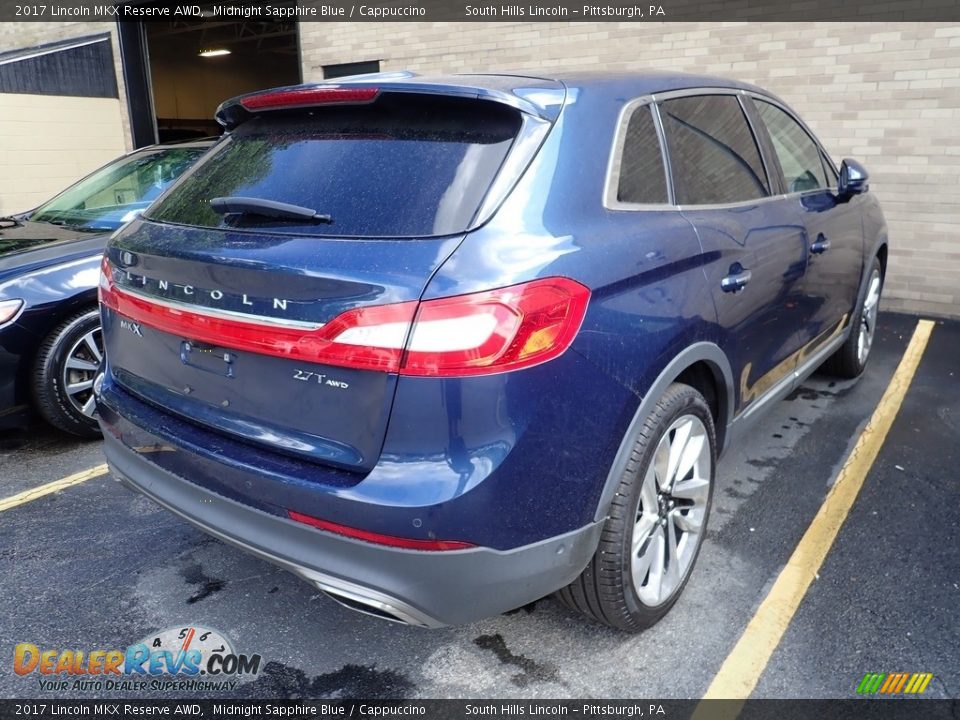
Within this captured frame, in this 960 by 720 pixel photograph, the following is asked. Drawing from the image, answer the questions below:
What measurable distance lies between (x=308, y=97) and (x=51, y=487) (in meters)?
2.54

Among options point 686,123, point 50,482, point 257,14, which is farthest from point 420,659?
point 257,14

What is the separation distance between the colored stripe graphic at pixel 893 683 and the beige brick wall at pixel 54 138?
1311cm

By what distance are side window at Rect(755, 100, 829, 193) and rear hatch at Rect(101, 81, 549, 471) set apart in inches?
74.9

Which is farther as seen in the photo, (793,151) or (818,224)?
(793,151)

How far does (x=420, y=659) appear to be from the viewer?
243 centimetres

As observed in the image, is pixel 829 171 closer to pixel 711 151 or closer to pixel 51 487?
pixel 711 151

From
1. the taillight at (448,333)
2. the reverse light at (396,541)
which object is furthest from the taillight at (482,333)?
the reverse light at (396,541)

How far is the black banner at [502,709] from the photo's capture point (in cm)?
217

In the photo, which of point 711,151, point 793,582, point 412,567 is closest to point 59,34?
point 711,151

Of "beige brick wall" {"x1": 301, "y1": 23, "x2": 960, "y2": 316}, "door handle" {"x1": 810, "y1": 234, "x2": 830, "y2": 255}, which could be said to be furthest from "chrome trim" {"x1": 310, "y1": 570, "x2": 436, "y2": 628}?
"beige brick wall" {"x1": 301, "y1": 23, "x2": 960, "y2": 316}

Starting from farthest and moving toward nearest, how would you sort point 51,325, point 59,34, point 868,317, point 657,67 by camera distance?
1. point 59,34
2. point 657,67
3. point 868,317
4. point 51,325

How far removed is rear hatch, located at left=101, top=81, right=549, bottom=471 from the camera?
6.04 feet

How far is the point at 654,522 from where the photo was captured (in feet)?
7.99

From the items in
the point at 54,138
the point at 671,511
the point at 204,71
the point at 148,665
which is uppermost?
the point at 204,71
